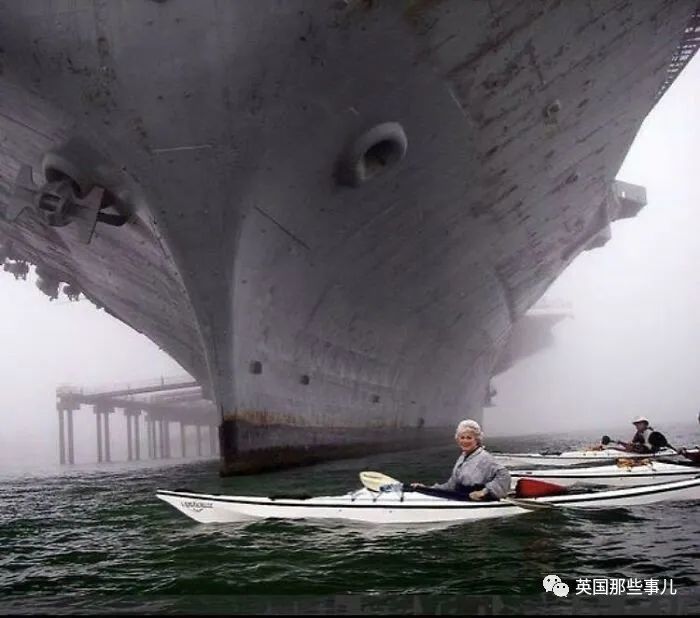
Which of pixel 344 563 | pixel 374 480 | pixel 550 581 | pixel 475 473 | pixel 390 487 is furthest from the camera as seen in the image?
pixel 374 480

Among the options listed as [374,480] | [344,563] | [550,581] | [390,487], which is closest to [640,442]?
[374,480]

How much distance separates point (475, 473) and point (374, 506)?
4.49 ft

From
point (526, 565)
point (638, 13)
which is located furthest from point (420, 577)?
point (638, 13)

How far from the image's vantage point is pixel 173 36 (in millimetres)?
10258

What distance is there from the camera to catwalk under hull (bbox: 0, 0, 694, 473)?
10.5 metres

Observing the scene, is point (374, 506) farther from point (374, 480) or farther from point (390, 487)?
point (374, 480)

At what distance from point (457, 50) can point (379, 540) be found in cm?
789

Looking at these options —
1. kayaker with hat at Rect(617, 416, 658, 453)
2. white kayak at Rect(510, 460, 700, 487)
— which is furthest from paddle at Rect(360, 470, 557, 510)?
kayaker with hat at Rect(617, 416, 658, 453)

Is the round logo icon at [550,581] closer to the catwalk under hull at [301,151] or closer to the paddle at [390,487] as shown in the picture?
the paddle at [390,487]

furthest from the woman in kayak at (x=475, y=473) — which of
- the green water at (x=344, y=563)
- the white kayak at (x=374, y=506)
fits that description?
the green water at (x=344, y=563)

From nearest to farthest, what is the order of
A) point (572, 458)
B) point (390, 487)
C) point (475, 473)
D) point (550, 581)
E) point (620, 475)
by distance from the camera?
point (550, 581) < point (475, 473) < point (390, 487) < point (620, 475) < point (572, 458)

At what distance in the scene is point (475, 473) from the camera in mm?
8570

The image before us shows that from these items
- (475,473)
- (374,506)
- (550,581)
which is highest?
(475,473)

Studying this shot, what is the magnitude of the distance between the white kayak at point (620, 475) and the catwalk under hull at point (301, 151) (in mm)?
5558
